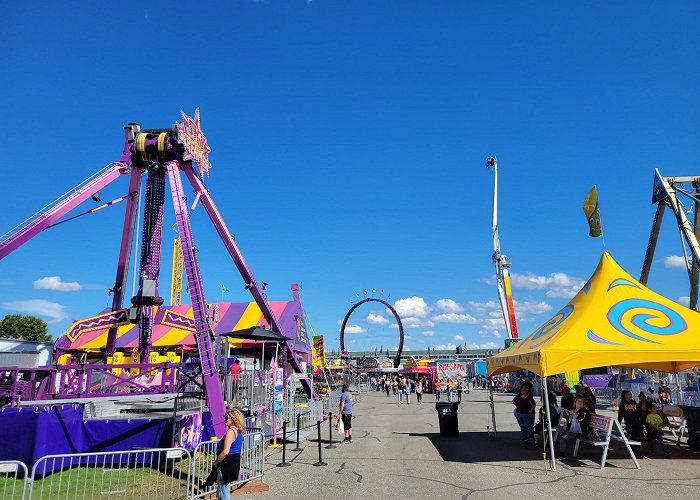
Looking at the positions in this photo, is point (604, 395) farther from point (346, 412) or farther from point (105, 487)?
point (105, 487)

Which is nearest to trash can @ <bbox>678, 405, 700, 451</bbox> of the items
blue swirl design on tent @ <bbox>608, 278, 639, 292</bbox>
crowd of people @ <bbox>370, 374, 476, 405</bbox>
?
blue swirl design on tent @ <bbox>608, 278, 639, 292</bbox>

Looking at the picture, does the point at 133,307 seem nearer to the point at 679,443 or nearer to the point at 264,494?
the point at 264,494

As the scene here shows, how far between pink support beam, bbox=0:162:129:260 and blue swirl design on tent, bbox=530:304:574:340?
14.5 metres

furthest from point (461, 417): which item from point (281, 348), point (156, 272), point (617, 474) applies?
point (156, 272)

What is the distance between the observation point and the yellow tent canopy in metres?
9.51

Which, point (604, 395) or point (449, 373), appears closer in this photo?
point (604, 395)

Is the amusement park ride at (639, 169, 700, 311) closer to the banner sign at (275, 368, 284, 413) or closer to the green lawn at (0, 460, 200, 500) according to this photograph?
the banner sign at (275, 368, 284, 413)

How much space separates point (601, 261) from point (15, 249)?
16.5 metres

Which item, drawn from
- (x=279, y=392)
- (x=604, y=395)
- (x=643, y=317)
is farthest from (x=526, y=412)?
(x=604, y=395)

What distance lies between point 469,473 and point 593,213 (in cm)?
1461

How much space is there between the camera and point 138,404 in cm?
1317

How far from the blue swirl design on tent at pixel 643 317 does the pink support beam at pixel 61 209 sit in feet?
51.3

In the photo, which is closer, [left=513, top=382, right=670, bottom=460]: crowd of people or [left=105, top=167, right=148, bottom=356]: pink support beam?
[left=513, top=382, right=670, bottom=460]: crowd of people

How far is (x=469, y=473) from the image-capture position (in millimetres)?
9117
